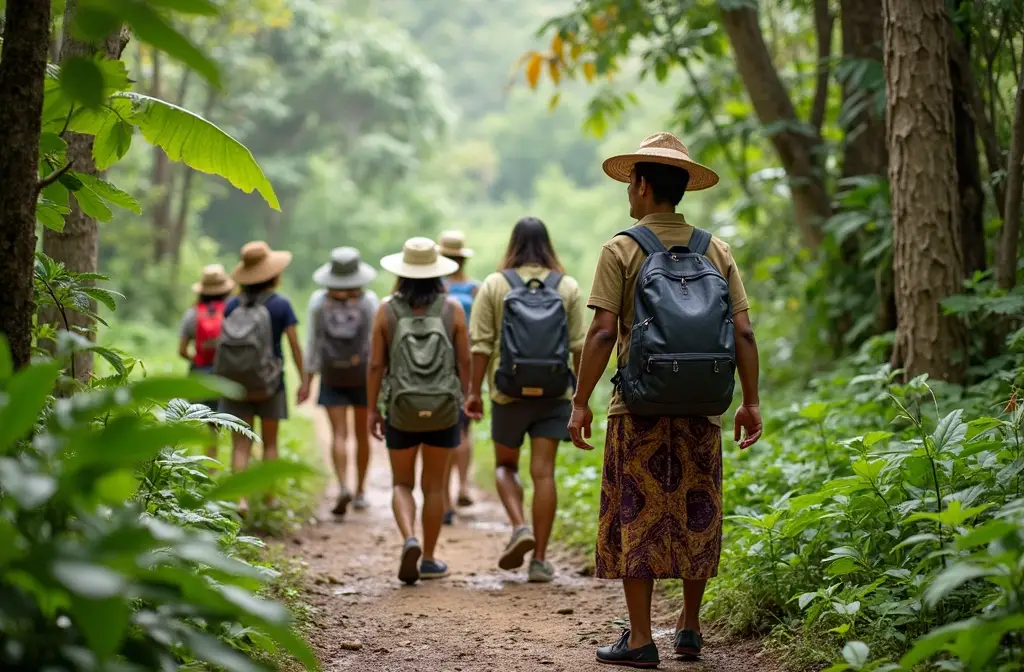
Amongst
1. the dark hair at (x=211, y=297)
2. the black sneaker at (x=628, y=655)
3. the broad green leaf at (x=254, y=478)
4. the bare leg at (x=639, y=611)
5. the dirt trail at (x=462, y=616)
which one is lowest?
the dirt trail at (x=462, y=616)

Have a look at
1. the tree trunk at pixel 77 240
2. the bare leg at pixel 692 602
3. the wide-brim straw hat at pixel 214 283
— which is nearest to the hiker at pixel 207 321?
the wide-brim straw hat at pixel 214 283

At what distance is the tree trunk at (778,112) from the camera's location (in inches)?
369

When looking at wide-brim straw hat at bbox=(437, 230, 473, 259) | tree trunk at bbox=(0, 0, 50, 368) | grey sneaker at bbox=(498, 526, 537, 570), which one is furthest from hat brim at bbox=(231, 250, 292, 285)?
tree trunk at bbox=(0, 0, 50, 368)

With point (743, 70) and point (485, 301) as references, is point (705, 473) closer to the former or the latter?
point (485, 301)

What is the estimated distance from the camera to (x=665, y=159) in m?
4.66

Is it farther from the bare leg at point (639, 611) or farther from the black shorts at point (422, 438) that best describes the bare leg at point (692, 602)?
the black shorts at point (422, 438)

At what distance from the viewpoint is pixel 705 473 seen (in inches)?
183

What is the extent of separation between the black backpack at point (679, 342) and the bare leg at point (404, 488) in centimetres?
245

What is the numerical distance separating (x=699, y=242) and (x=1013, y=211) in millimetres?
2598

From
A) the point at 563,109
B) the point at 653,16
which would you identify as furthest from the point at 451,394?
the point at 563,109

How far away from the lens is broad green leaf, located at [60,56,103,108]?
296 centimetres

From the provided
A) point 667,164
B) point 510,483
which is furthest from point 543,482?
→ point 667,164

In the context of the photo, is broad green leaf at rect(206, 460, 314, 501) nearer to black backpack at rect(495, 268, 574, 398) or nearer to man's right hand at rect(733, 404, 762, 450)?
man's right hand at rect(733, 404, 762, 450)

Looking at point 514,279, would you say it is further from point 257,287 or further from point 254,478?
point 254,478
